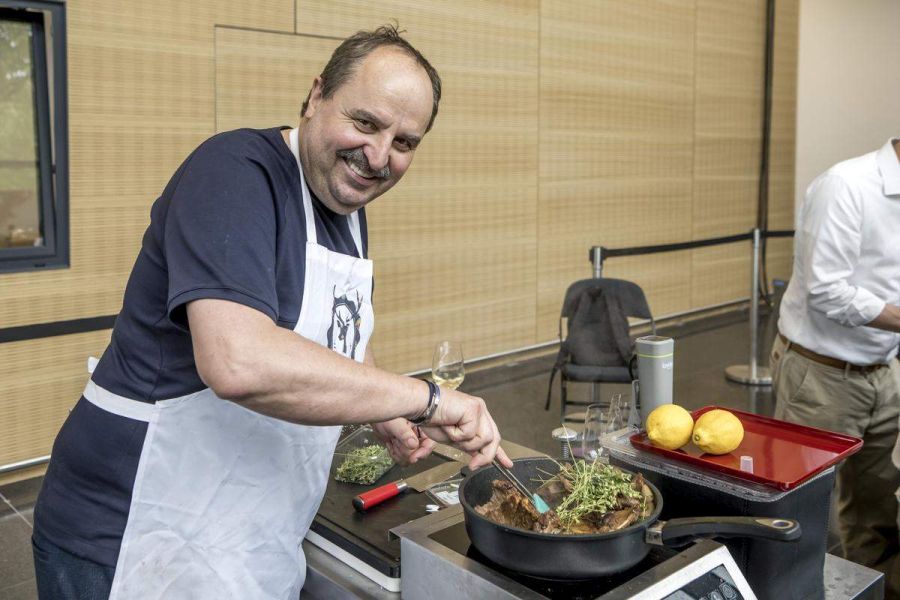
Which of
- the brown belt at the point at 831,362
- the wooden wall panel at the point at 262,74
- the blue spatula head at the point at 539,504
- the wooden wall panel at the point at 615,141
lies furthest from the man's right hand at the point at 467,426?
the wooden wall panel at the point at 615,141

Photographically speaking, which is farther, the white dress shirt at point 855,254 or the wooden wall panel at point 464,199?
the wooden wall panel at point 464,199

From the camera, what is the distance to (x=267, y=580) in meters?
1.45

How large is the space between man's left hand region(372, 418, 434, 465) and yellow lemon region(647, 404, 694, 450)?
0.43 metres

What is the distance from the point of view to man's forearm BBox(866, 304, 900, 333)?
2602mm

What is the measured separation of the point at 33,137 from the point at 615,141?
13.9 ft

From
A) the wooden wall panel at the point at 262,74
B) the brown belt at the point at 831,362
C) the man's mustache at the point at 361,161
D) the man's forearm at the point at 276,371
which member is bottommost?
the brown belt at the point at 831,362

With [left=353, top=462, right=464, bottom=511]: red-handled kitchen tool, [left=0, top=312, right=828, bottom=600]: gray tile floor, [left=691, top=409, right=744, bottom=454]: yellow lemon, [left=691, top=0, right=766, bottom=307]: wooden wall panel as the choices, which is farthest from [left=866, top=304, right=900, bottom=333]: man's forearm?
[left=691, top=0, right=766, bottom=307]: wooden wall panel

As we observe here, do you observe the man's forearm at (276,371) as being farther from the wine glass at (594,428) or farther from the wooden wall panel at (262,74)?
the wooden wall panel at (262,74)

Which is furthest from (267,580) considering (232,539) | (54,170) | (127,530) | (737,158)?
(737,158)

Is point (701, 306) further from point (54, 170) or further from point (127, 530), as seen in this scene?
point (127, 530)

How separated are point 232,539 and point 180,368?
1.00 feet

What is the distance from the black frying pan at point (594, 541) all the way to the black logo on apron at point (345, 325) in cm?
40

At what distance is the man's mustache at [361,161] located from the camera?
4.55 feet

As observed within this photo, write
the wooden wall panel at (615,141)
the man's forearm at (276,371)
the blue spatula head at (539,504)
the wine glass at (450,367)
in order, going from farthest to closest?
the wooden wall panel at (615,141) → the wine glass at (450,367) → the blue spatula head at (539,504) → the man's forearm at (276,371)
